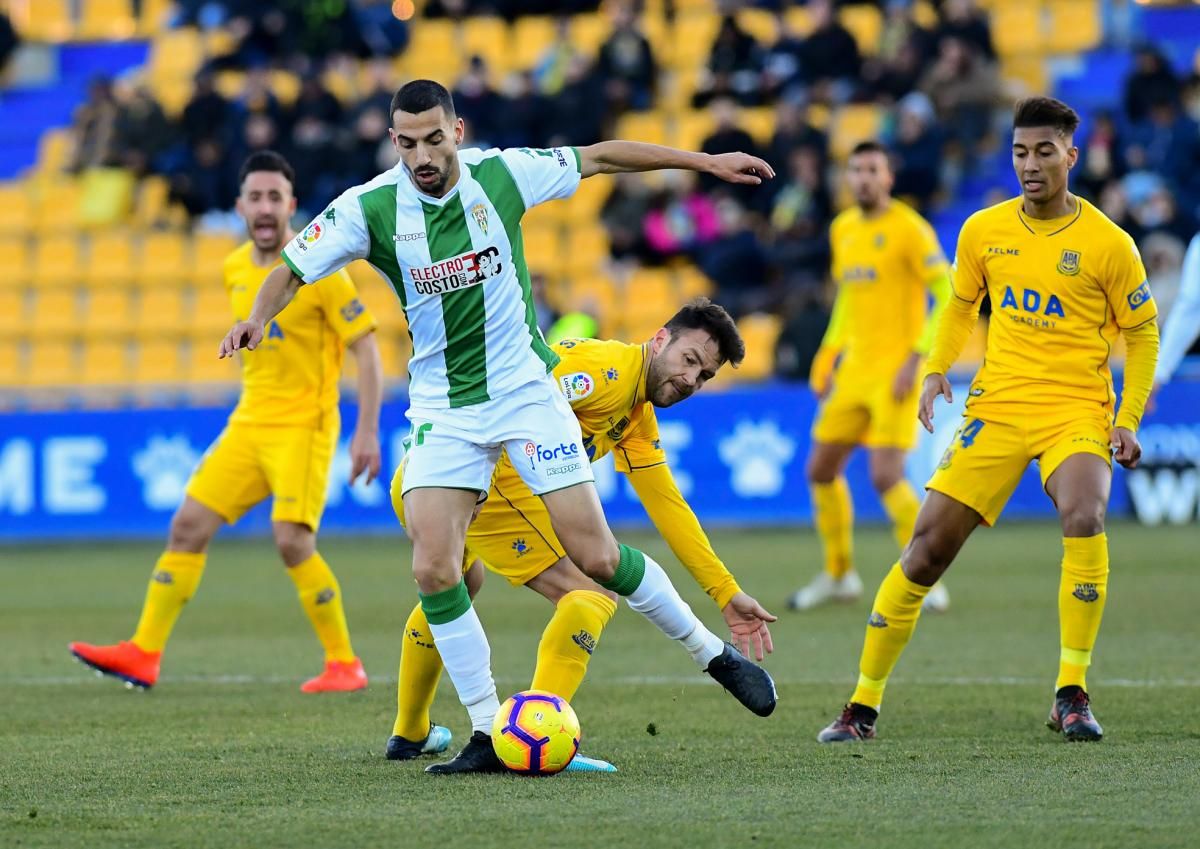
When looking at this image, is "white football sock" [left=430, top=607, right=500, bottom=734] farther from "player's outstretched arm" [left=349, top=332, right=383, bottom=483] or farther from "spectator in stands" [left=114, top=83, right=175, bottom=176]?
"spectator in stands" [left=114, top=83, right=175, bottom=176]

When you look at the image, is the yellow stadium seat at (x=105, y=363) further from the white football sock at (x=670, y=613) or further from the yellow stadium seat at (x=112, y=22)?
the white football sock at (x=670, y=613)

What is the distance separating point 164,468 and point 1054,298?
40.8ft

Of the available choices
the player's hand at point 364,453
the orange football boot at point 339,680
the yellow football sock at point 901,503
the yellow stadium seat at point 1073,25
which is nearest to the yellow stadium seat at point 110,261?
the yellow stadium seat at point 1073,25

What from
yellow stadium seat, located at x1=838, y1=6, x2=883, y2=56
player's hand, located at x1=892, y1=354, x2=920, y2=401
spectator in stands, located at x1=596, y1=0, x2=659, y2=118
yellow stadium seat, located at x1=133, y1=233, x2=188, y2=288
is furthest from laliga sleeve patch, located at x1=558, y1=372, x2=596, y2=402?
yellow stadium seat, located at x1=133, y1=233, x2=188, y2=288

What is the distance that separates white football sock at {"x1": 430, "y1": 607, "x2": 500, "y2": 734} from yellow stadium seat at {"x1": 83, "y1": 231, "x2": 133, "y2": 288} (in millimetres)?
16679

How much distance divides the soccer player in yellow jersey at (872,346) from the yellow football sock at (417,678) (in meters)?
5.33

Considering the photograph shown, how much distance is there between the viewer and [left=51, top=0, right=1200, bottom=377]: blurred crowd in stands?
1836 centimetres

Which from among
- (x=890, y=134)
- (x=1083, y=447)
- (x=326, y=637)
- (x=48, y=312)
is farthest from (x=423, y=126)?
(x=48, y=312)

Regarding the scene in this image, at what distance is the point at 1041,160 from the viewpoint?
21.6 ft

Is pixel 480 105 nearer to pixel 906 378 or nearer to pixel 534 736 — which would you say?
pixel 906 378

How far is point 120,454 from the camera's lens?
58.5ft

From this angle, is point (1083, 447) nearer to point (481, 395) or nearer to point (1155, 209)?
point (481, 395)

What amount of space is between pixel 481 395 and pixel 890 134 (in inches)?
549

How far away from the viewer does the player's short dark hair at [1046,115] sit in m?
6.53
